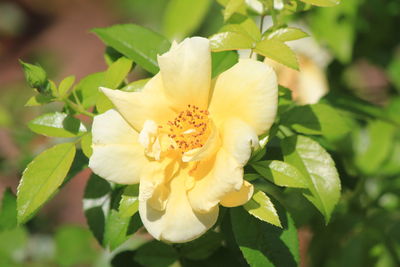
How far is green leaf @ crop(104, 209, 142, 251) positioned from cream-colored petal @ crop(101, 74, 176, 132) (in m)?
0.18

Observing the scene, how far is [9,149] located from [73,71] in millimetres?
779

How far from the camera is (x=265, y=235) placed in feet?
2.96

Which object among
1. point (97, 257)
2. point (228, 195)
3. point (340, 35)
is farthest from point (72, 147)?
point (340, 35)

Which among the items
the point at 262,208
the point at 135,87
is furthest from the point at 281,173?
the point at 135,87

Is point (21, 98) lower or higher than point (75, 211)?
higher

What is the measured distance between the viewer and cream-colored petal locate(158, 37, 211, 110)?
804mm

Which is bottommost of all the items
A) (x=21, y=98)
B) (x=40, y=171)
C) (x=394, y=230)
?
(x=21, y=98)

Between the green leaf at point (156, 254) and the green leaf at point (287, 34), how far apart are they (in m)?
0.49

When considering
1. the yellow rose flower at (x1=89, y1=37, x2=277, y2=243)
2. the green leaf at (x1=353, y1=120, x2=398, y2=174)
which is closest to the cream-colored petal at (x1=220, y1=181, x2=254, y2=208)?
the yellow rose flower at (x1=89, y1=37, x2=277, y2=243)

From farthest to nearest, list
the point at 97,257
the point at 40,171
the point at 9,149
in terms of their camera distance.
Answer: the point at 9,149
the point at 97,257
the point at 40,171

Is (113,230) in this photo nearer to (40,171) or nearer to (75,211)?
(40,171)

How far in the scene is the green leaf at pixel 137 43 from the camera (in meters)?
1.00

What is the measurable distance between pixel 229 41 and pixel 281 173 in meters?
0.23

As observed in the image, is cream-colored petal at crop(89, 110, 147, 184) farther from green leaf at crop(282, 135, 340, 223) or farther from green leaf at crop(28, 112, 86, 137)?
green leaf at crop(282, 135, 340, 223)
